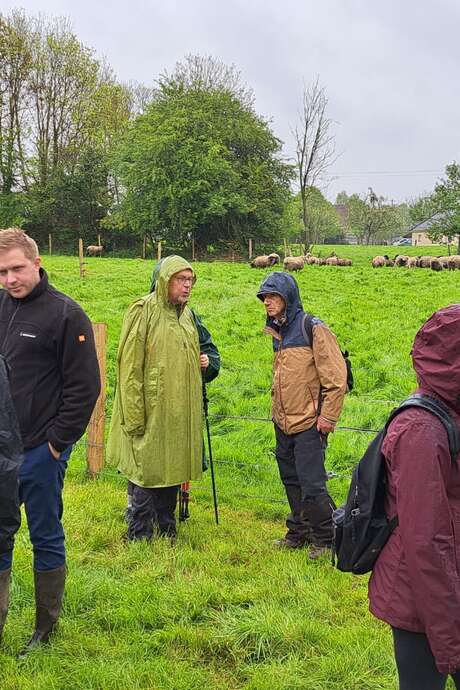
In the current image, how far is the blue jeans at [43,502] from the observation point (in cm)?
324

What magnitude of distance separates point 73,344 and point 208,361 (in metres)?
1.94

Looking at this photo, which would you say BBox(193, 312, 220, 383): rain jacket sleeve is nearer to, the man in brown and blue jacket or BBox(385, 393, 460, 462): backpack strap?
the man in brown and blue jacket

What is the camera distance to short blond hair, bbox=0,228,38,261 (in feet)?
10.2

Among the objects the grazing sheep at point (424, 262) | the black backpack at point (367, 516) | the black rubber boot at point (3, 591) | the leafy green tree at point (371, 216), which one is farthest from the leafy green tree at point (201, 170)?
the black backpack at point (367, 516)

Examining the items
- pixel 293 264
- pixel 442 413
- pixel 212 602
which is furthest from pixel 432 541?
pixel 293 264

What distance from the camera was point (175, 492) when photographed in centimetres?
475

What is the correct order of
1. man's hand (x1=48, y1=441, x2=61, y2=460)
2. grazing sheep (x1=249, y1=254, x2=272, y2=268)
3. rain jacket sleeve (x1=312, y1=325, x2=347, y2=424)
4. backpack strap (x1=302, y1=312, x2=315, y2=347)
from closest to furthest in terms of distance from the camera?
man's hand (x1=48, y1=441, x2=61, y2=460)
rain jacket sleeve (x1=312, y1=325, x2=347, y2=424)
backpack strap (x1=302, y1=312, x2=315, y2=347)
grazing sheep (x1=249, y1=254, x2=272, y2=268)

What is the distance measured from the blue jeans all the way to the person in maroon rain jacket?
1833 mm

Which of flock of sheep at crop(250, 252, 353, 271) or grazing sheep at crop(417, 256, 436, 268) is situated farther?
grazing sheep at crop(417, 256, 436, 268)

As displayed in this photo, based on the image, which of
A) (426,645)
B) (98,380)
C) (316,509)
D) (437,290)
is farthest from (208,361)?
(437,290)

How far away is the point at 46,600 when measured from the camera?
3.38m

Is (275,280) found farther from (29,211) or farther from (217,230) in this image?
(29,211)

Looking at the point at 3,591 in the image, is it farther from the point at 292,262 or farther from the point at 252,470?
the point at 292,262

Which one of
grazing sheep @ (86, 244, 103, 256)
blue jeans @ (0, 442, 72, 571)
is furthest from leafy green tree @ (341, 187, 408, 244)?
blue jeans @ (0, 442, 72, 571)
